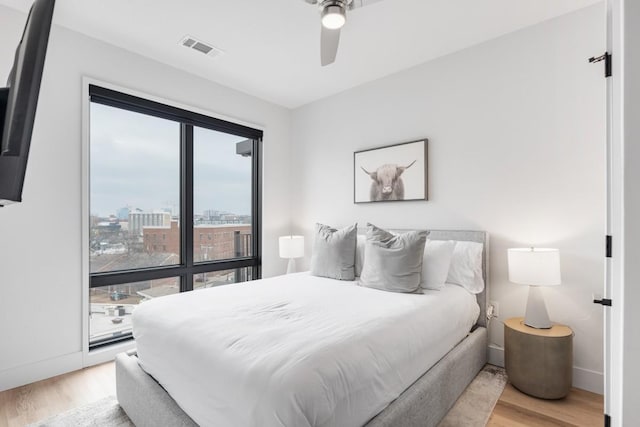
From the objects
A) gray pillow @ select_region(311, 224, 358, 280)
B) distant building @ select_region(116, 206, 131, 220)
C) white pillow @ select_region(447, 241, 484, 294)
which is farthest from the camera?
distant building @ select_region(116, 206, 131, 220)

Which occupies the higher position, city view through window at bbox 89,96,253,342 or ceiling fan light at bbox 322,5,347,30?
ceiling fan light at bbox 322,5,347,30

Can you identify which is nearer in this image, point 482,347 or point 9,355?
point 9,355

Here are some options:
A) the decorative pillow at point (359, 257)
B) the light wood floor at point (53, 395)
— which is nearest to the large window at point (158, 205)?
the light wood floor at point (53, 395)

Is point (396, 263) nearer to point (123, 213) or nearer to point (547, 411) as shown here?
point (547, 411)

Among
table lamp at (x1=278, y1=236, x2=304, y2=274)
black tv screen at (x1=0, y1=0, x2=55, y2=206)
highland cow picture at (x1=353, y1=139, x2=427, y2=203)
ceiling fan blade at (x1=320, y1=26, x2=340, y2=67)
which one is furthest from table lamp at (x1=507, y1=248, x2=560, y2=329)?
black tv screen at (x1=0, y1=0, x2=55, y2=206)

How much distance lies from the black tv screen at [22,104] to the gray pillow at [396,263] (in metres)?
2.09

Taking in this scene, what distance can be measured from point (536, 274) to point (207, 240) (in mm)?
3075

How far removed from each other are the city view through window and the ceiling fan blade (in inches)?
75.7

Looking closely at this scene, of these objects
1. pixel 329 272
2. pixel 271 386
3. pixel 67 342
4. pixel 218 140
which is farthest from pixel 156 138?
pixel 271 386

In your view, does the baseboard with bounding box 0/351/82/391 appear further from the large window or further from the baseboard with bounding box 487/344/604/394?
the baseboard with bounding box 487/344/604/394

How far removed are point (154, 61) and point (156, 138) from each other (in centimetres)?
72

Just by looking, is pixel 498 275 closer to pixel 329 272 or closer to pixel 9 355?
pixel 329 272

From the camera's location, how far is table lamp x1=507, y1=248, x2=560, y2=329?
2.14 m

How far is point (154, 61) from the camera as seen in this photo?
10.0 ft
